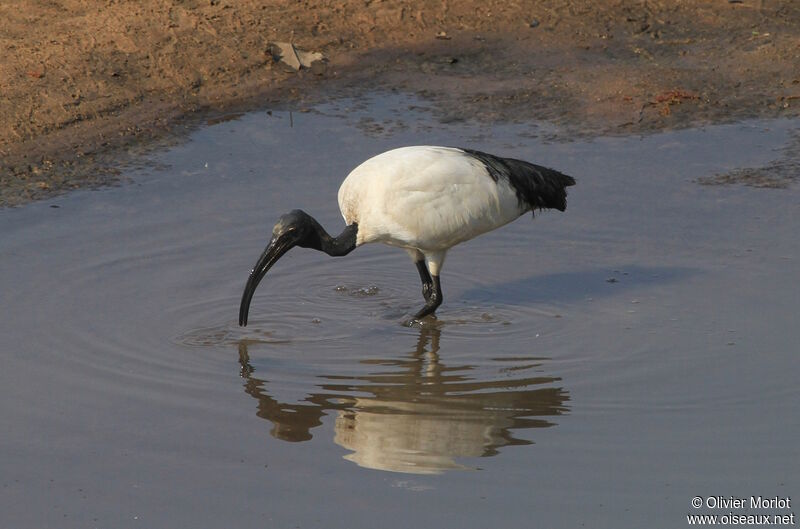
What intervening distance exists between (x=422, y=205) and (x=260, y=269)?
1.02 meters

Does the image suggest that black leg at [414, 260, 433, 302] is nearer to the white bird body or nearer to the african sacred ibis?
the african sacred ibis

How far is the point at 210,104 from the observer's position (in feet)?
35.8

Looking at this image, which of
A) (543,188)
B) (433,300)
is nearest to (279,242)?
(433,300)

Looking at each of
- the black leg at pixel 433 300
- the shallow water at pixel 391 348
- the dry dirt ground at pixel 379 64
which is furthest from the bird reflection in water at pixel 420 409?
the dry dirt ground at pixel 379 64

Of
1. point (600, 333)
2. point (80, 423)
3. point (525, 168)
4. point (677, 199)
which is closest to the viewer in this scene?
point (80, 423)

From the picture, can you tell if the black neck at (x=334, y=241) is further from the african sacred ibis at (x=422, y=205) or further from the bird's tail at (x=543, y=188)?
the bird's tail at (x=543, y=188)

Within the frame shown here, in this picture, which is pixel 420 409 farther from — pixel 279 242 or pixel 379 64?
pixel 379 64

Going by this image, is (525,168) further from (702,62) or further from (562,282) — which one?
(702,62)

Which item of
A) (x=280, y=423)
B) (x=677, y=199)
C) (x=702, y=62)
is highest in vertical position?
(x=702, y=62)

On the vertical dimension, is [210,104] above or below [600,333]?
above

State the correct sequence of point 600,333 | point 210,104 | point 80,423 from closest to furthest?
point 80,423, point 600,333, point 210,104

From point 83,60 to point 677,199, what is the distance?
16.3ft

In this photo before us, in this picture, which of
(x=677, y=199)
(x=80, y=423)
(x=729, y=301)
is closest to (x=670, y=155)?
(x=677, y=199)

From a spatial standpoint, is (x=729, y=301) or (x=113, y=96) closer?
(x=729, y=301)
